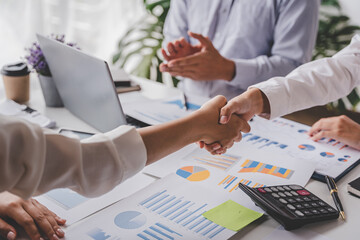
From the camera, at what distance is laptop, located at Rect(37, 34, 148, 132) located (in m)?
1.02

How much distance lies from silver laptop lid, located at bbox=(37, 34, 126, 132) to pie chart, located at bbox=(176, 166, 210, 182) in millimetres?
233

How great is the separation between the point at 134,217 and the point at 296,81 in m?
0.65

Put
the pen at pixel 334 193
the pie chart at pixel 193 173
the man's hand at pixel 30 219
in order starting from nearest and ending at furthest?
the man's hand at pixel 30 219, the pen at pixel 334 193, the pie chart at pixel 193 173

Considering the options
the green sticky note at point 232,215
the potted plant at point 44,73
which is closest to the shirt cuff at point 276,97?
the green sticky note at point 232,215

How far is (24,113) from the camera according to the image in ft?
4.11

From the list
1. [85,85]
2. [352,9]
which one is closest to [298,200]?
[85,85]

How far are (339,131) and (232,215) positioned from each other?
0.52 metres

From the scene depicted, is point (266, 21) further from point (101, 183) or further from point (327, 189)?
point (101, 183)

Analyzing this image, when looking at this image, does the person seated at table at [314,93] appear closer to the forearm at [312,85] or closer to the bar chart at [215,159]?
the forearm at [312,85]

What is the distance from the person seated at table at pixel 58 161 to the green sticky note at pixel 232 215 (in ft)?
0.56

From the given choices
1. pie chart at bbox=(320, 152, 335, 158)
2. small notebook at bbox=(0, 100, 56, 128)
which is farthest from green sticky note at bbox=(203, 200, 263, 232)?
small notebook at bbox=(0, 100, 56, 128)

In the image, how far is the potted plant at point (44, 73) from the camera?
129 cm

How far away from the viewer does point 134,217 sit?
0.75 meters

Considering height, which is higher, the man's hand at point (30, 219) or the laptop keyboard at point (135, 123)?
the man's hand at point (30, 219)
